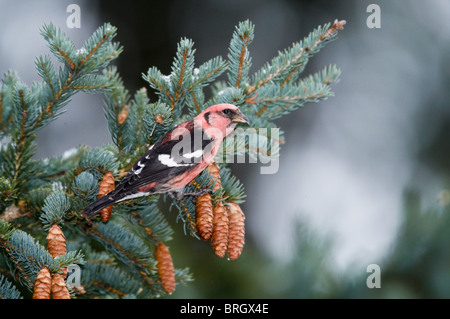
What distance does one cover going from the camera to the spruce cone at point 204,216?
2066 mm

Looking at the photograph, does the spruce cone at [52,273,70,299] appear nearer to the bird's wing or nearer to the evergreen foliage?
the evergreen foliage

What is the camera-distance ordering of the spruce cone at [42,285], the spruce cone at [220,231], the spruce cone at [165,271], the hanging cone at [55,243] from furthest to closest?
the spruce cone at [165,271] → the spruce cone at [220,231] → the hanging cone at [55,243] → the spruce cone at [42,285]

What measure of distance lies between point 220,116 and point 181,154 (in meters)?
0.30

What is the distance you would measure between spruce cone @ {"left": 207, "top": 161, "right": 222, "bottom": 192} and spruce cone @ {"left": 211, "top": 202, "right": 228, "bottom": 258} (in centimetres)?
12

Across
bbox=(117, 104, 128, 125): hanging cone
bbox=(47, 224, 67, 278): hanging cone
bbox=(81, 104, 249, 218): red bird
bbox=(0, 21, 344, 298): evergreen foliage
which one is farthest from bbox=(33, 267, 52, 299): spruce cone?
bbox=(117, 104, 128, 125): hanging cone

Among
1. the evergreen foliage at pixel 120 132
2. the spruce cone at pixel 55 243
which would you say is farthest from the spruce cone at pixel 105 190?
the spruce cone at pixel 55 243

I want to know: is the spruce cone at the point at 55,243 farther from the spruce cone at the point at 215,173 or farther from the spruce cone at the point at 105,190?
the spruce cone at the point at 215,173

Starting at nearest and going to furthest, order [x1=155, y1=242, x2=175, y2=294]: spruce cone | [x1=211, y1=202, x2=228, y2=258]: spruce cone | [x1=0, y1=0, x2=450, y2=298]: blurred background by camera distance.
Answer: [x1=211, y1=202, x2=228, y2=258]: spruce cone, [x1=155, y1=242, x2=175, y2=294]: spruce cone, [x1=0, y1=0, x2=450, y2=298]: blurred background

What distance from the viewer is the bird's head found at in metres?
2.25

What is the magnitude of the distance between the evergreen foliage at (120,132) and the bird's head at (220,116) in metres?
0.05

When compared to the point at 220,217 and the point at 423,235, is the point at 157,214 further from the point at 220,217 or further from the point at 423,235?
→ the point at 423,235

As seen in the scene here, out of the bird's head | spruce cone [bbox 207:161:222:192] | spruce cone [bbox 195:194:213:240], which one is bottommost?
spruce cone [bbox 195:194:213:240]

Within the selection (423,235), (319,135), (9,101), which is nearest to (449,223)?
(423,235)

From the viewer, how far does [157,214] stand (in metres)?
2.40
